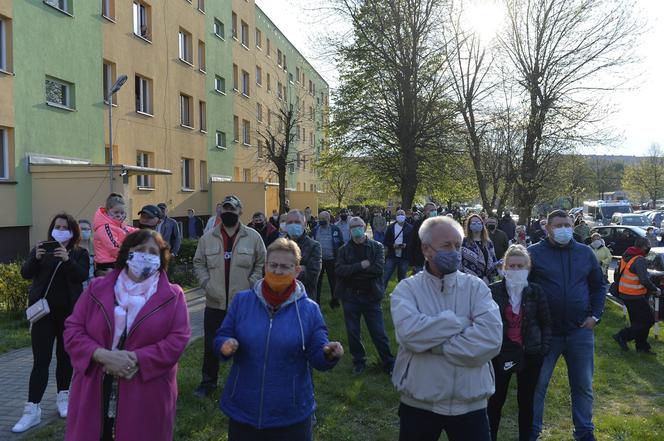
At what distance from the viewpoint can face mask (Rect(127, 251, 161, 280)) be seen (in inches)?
134

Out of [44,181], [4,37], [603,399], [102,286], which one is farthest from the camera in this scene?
[44,181]

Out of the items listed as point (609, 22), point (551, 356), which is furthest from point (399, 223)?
point (609, 22)

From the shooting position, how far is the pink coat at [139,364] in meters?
3.14

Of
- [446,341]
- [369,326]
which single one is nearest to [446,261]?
[446,341]

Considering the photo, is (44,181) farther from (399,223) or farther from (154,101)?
(399,223)

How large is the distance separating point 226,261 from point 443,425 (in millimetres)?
3190

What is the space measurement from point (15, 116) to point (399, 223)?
36.1ft

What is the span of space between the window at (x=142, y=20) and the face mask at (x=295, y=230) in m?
18.1

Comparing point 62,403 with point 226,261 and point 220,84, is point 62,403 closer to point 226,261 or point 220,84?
point 226,261

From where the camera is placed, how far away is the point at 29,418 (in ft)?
16.1

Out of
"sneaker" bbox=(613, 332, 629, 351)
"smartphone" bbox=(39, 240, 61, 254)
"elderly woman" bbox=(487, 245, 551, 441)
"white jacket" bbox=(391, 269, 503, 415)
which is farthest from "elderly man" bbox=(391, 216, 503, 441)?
"sneaker" bbox=(613, 332, 629, 351)

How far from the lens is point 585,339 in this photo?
15.9 ft

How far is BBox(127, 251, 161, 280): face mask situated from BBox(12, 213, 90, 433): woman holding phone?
181cm

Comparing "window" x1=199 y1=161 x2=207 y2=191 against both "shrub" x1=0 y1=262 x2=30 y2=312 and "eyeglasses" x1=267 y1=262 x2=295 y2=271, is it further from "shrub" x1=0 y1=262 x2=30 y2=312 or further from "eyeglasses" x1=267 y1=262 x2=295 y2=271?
"eyeglasses" x1=267 y1=262 x2=295 y2=271
